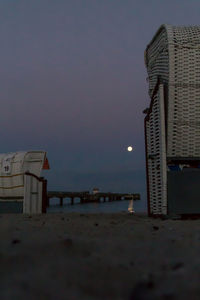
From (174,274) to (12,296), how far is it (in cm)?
103

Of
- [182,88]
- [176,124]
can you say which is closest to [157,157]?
[176,124]

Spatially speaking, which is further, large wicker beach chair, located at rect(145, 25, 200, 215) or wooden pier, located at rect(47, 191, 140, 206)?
wooden pier, located at rect(47, 191, 140, 206)

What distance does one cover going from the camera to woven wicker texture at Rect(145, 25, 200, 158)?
23.6 ft

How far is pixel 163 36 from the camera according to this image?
7.44 metres

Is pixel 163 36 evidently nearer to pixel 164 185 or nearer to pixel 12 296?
pixel 164 185

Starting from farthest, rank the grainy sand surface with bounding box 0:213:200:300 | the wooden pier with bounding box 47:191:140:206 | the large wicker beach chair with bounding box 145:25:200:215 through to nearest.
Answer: the wooden pier with bounding box 47:191:140:206
the large wicker beach chair with bounding box 145:25:200:215
the grainy sand surface with bounding box 0:213:200:300

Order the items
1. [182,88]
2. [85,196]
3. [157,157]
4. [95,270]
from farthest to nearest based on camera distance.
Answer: [85,196] → [157,157] → [182,88] → [95,270]

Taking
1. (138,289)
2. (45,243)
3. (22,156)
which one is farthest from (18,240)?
(22,156)

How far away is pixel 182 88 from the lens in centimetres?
726

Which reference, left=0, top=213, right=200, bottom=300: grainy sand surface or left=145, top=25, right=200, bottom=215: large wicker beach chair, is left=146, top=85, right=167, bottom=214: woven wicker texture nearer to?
left=145, top=25, right=200, bottom=215: large wicker beach chair

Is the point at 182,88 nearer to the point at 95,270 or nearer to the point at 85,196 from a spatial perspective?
the point at 95,270

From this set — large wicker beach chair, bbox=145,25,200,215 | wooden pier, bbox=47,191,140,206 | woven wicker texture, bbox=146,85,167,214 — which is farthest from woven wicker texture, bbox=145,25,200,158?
wooden pier, bbox=47,191,140,206

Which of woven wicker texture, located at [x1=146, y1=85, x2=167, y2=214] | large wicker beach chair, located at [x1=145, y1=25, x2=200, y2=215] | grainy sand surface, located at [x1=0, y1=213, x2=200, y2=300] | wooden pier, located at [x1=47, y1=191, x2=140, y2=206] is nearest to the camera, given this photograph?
grainy sand surface, located at [x1=0, y1=213, x2=200, y2=300]

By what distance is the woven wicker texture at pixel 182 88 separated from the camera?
23.6 ft
